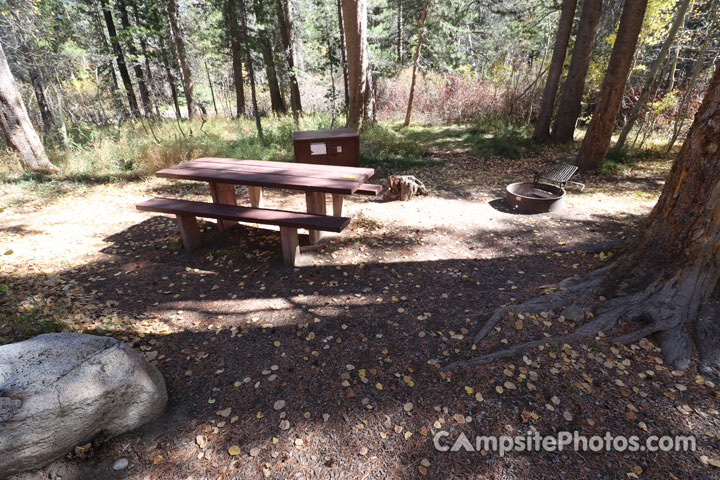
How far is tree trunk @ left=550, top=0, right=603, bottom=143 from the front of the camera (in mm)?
8055

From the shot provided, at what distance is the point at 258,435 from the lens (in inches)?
80.0

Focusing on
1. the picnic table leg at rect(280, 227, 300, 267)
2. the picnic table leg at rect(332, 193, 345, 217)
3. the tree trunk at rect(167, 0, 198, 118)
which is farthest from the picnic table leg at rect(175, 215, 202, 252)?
the tree trunk at rect(167, 0, 198, 118)

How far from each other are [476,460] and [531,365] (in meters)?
0.86

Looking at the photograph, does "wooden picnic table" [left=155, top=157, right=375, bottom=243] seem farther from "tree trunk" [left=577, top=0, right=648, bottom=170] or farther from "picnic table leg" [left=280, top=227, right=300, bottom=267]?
"tree trunk" [left=577, top=0, right=648, bottom=170]

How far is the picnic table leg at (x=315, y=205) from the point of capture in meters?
4.24

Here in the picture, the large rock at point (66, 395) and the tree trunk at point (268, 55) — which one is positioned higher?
the tree trunk at point (268, 55)

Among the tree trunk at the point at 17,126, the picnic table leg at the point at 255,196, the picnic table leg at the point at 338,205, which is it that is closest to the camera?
the picnic table leg at the point at 338,205

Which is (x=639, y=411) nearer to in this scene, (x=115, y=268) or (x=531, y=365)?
(x=531, y=365)

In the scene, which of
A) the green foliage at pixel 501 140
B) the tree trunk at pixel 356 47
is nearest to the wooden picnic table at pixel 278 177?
the tree trunk at pixel 356 47

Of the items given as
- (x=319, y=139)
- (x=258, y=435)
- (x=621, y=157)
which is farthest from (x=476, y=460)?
(x=621, y=157)

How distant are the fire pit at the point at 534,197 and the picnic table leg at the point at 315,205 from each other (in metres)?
3.12

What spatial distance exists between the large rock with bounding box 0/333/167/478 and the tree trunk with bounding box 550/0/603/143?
1046 cm

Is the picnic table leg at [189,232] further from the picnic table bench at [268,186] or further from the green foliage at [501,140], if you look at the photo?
the green foliage at [501,140]

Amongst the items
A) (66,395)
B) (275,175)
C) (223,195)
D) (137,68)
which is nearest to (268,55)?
(223,195)
